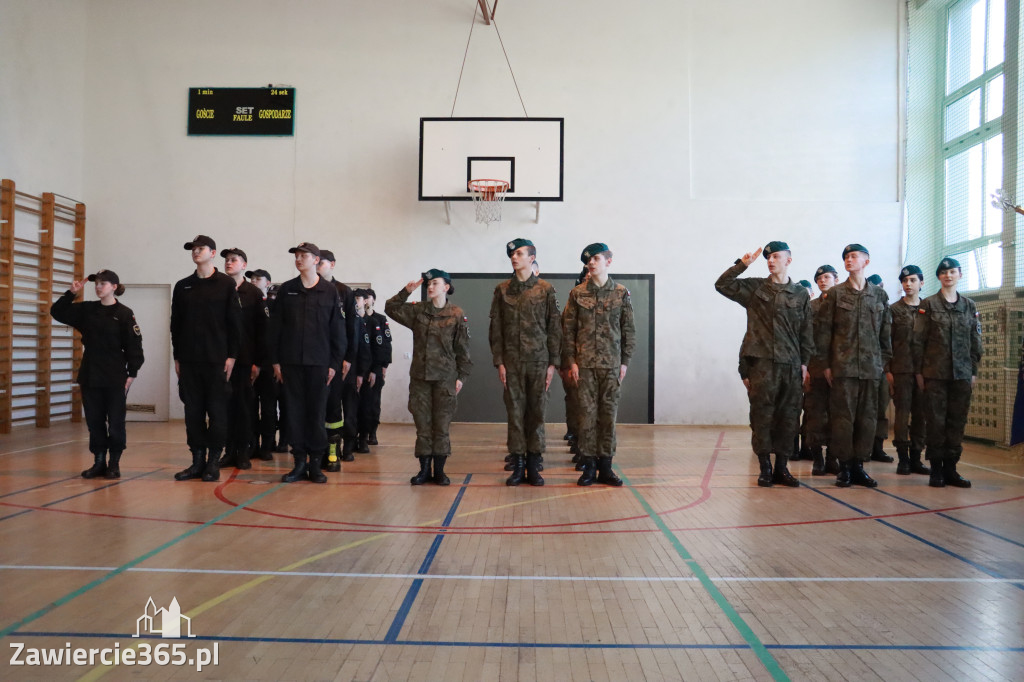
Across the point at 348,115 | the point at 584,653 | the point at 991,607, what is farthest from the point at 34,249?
the point at 991,607

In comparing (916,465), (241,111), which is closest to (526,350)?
(916,465)

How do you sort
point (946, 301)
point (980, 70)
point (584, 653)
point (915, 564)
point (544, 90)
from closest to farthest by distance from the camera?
point (584, 653), point (915, 564), point (946, 301), point (980, 70), point (544, 90)

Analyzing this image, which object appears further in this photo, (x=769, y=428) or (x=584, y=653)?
(x=769, y=428)

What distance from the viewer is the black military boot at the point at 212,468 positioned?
5.75 metres

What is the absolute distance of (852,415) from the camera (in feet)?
18.4

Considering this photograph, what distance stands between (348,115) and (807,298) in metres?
8.03

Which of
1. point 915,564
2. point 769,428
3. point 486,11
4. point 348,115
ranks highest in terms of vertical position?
point 486,11

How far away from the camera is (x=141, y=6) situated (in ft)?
37.9

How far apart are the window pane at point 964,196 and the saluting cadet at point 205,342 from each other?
8928 millimetres

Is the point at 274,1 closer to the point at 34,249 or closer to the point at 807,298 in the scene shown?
the point at 34,249

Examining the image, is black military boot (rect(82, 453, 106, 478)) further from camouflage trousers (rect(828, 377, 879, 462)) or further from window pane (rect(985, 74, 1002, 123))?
window pane (rect(985, 74, 1002, 123))

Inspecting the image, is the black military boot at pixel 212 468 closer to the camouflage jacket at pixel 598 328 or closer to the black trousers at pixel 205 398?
the black trousers at pixel 205 398

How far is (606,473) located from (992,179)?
22.6 feet

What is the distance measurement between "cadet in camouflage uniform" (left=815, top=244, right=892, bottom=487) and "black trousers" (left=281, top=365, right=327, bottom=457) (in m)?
3.89
